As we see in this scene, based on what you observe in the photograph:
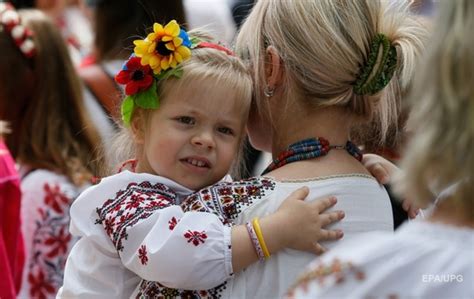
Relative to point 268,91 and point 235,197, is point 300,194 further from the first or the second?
point 268,91

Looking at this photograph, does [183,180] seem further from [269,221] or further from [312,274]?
[312,274]

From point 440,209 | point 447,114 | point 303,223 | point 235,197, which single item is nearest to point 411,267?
point 440,209

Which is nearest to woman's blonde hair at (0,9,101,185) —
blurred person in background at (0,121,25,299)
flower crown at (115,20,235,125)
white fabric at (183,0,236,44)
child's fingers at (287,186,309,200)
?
blurred person in background at (0,121,25,299)

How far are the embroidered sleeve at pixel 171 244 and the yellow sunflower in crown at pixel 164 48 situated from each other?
372 millimetres

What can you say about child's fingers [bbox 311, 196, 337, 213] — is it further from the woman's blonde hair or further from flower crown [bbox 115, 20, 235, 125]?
the woman's blonde hair

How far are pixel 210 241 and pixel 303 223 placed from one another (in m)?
0.22

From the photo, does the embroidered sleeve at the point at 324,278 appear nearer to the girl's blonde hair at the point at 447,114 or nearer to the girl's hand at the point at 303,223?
the girl's blonde hair at the point at 447,114

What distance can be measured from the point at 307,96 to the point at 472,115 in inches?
35.0

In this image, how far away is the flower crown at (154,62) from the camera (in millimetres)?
2334

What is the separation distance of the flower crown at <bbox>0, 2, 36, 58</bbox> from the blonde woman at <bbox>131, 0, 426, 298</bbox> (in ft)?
5.82

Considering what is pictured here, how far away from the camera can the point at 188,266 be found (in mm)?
2047

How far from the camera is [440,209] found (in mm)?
1446

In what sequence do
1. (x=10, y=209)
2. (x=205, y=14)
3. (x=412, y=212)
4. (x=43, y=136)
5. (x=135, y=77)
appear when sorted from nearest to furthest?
(x=135, y=77) → (x=412, y=212) → (x=10, y=209) → (x=43, y=136) → (x=205, y=14)

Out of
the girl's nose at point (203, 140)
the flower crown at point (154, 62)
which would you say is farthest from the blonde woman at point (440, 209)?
the flower crown at point (154, 62)
